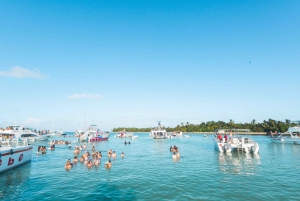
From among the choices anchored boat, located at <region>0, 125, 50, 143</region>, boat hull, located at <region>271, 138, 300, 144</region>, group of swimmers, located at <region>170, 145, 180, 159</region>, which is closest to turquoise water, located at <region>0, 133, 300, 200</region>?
group of swimmers, located at <region>170, 145, 180, 159</region>

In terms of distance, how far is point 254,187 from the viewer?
59.4ft

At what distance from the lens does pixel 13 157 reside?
82.6ft

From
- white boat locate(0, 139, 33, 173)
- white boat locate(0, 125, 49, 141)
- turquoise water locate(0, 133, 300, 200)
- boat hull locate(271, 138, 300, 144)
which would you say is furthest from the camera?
white boat locate(0, 125, 49, 141)

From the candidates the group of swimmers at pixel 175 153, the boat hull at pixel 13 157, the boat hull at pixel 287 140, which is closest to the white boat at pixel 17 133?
the boat hull at pixel 13 157

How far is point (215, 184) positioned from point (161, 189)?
581 cm

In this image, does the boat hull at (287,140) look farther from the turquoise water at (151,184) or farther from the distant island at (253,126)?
the turquoise water at (151,184)

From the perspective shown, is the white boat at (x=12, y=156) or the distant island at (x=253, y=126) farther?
the distant island at (x=253, y=126)

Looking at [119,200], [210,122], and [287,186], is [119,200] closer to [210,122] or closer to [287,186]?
[287,186]

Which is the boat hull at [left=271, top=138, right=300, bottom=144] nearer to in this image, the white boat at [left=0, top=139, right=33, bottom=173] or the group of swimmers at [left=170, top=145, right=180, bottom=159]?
the group of swimmers at [left=170, top=145, right=180, bottom=159]

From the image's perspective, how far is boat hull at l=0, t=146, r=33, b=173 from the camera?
74.6 ft

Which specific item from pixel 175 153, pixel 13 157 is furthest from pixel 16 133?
pixel 175 153

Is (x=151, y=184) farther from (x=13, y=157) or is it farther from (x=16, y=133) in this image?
(x=16, y=133)

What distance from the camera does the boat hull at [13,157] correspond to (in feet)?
74.6

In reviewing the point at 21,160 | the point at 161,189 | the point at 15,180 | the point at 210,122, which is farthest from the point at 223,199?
the point at 210,122
